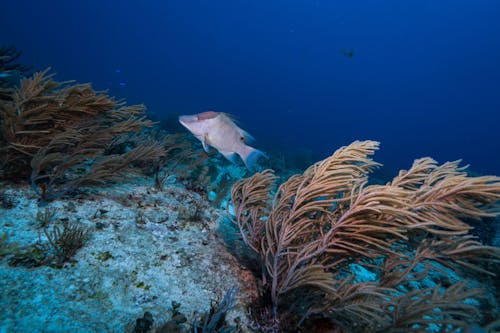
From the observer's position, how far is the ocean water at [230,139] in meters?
2.12

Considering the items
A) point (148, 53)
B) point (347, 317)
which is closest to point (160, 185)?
point (347, 317)

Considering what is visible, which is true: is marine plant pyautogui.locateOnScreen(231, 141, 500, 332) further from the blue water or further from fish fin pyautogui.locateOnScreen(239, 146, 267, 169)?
the blue water

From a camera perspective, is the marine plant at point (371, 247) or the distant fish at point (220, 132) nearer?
the marine plant at point (371, 247)

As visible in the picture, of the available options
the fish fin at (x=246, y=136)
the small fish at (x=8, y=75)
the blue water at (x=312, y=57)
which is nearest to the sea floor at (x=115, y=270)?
the fish fin at (x=246, y=136)

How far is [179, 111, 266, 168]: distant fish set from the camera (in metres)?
2.73

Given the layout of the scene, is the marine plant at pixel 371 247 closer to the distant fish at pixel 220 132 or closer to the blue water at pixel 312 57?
the distant fish at pixel 220 132

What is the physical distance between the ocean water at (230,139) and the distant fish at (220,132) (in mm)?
100

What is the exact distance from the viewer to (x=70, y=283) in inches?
81.3

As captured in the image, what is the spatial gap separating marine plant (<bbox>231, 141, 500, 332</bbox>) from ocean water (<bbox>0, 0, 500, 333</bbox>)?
0.04 metres

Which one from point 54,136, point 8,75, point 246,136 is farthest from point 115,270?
point 8,75

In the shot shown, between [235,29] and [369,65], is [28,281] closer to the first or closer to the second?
[235,29]

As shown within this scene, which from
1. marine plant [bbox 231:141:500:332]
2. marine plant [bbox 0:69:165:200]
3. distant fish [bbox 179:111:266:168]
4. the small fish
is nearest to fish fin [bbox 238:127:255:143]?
distant fish [bbox 179:111:266:168]

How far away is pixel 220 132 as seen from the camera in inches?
109

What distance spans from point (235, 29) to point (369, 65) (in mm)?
89540
